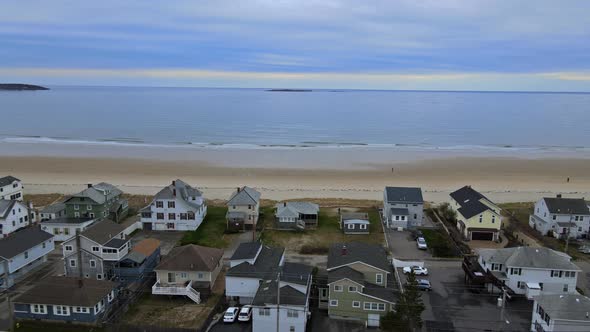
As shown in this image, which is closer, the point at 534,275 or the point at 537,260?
the point at 534,275

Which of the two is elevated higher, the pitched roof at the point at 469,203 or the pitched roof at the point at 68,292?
the pitched roof at the point at 469,203

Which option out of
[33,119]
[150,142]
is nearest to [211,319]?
[150,142]

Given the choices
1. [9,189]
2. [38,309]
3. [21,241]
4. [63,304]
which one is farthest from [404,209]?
[9,189]

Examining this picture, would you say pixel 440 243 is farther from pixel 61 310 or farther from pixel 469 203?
pixel 61 310

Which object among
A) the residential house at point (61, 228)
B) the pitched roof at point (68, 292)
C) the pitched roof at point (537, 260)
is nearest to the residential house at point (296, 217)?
the pitched roof at point (537, 260)

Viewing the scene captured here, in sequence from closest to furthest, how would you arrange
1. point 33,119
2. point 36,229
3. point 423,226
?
point 36,229
point 423,226
point 33,119

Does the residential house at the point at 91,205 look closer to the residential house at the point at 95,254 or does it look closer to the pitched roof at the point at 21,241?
the pitched roof at the point at 21,241

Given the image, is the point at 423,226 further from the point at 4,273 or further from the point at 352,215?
the point at 4,273
